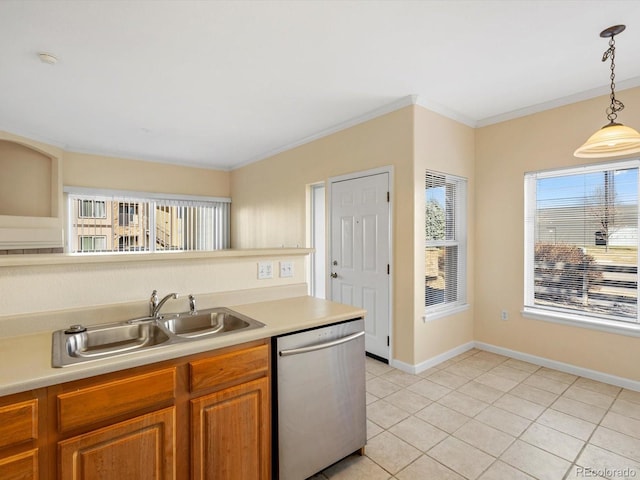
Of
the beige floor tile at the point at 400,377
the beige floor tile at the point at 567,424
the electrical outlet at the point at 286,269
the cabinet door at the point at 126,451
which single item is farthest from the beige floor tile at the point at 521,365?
the cabinet door at the point at 126,451

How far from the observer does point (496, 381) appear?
305cm

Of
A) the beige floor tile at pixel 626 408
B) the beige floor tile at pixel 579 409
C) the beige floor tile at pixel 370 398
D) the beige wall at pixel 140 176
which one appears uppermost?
the beige wall at pixel 140 176

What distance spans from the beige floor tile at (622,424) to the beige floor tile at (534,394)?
353 millimetres

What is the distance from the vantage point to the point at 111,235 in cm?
529

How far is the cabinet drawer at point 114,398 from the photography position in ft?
3.75

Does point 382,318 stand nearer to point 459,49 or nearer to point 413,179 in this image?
point 413,179

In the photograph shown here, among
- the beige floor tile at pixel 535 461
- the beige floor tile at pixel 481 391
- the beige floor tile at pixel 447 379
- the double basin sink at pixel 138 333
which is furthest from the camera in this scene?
the beige floor tile at pixel 447 379

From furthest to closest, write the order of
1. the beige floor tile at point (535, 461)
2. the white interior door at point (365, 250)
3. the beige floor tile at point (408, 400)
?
the white interior door at point (365, 250), the beige floor tile at point (408, 400), the beige floor tile at point (535, 461)

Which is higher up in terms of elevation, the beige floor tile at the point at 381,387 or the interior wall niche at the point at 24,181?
the interior wall niche at the point at 24,181

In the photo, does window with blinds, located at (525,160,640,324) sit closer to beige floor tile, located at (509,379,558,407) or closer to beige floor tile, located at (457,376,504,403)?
beige floor tile, located at (509,379,558,407)

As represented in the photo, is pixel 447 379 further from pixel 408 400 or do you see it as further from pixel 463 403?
pixel 408 400

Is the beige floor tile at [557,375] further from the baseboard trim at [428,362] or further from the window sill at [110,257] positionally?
the window sill at [110,257]

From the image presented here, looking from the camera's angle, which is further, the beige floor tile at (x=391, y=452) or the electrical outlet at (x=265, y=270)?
the electrical outlet at (x=265, y=270)

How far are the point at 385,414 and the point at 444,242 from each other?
1.95 metres
